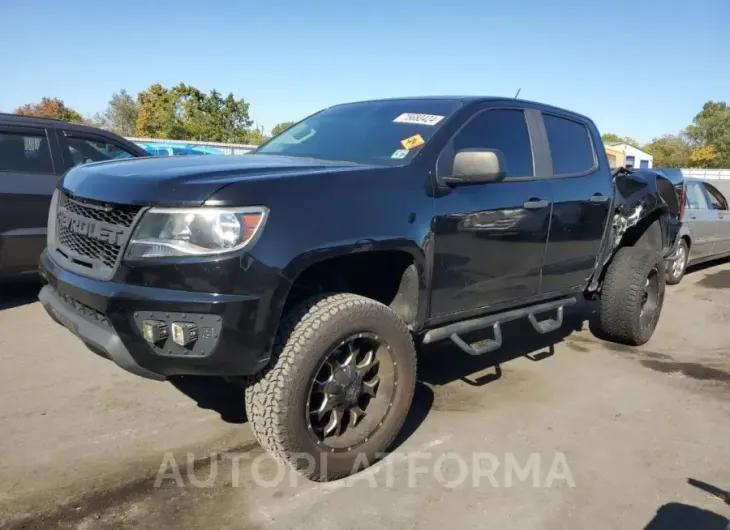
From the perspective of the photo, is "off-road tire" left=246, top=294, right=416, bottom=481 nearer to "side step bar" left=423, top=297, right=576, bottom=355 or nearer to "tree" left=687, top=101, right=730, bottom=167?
"side step bar" left=423, top=297, right=576, bottom=355

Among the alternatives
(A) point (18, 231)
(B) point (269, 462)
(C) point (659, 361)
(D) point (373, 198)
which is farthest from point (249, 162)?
(C) point (659, 361)

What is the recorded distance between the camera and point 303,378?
8.70 feet

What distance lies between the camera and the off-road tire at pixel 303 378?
2.62 metres

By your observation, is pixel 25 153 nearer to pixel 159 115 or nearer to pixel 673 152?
pixel 159 115

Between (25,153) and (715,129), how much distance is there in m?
74.7

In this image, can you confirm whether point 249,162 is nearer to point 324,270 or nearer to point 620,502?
point 324,270

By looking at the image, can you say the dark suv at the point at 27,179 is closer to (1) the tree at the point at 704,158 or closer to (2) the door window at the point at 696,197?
(2) the door window at the point at 696,197

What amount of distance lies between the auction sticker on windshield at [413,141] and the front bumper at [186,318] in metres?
1.34

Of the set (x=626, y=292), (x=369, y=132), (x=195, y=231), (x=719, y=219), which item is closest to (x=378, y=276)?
(x=369, y=132)

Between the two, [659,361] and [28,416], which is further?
[659,361]

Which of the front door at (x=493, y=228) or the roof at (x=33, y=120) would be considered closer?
the front door at (x=493, y=228)

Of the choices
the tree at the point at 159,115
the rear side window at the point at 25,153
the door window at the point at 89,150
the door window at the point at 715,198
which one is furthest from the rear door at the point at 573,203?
the tree at the point at 159,115

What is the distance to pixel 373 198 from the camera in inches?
115

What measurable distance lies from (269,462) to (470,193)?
5.93 ft
